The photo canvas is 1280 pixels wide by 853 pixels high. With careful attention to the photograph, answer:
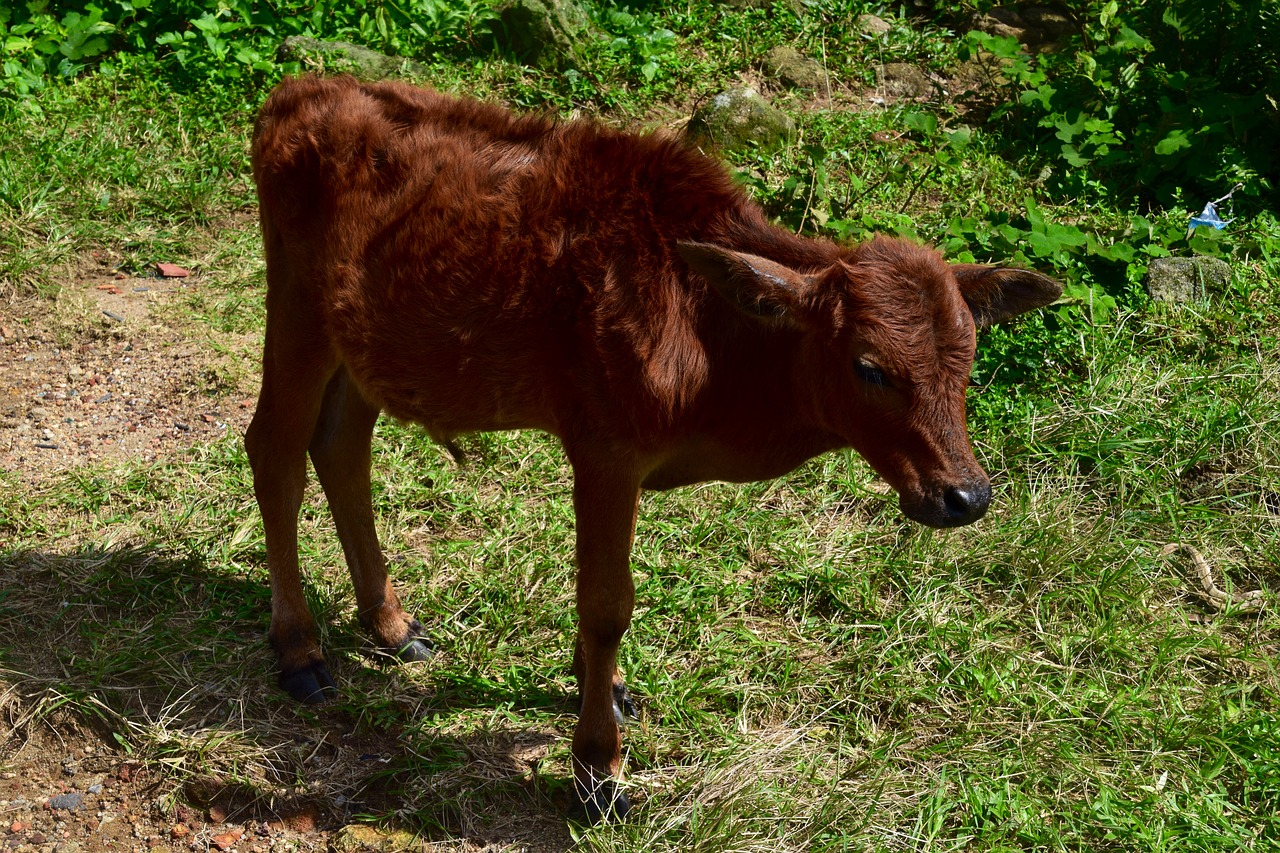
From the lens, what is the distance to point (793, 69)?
858 centimetres

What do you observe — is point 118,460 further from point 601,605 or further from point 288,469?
point 601,605

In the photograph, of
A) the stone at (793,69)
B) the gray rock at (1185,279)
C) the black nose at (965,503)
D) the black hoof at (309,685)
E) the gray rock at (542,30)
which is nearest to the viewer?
the black nose at (965,503)

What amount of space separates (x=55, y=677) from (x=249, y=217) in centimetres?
380

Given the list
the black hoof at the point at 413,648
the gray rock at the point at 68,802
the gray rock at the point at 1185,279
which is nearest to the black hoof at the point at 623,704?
the black hoof at the point at 413,648

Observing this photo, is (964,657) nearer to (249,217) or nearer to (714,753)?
(714,753)

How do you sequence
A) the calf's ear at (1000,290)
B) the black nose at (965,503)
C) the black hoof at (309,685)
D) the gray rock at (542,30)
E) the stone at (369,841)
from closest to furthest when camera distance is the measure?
the black nose at (965,503), the calf's ear at (1000,290), the stone at (369,841), the black hoof at (309,685), the gray rock at (542,30)

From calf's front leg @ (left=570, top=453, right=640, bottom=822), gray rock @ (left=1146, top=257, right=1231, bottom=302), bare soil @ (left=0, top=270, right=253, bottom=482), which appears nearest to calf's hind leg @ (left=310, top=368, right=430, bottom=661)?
calf's front leg @ (left=570, top=453, right=640, bottom=822)

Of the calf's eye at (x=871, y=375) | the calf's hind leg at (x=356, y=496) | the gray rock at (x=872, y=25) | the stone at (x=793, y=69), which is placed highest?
the calf's eye at (x=871, y=375)

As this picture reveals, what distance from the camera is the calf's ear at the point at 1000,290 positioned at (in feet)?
12.2

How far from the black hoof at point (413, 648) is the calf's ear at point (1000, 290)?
100 inches

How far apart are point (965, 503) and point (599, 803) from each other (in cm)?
167

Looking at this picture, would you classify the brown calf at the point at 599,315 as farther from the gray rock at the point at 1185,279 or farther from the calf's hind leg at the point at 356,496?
the gray rock at the point at 1185,279

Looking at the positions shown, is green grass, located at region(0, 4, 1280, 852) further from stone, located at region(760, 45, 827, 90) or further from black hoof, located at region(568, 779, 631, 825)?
stone, located at region(760, 45, 827, 90)

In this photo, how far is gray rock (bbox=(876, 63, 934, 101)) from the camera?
28.3ft
